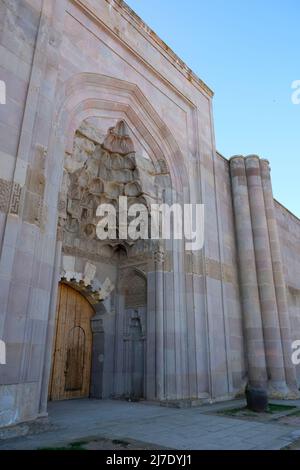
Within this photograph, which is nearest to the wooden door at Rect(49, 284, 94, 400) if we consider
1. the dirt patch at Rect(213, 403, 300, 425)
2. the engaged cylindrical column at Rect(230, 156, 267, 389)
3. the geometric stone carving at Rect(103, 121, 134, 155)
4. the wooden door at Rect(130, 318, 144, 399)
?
the wooden door at Rect(130, 318, 144, 399)

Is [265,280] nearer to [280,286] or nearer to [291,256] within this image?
[280,286]

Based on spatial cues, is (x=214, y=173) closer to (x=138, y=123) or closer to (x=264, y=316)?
(x=138, y=123)

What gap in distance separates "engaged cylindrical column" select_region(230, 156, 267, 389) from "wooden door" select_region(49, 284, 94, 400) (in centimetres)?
435

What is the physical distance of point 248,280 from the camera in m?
10.2

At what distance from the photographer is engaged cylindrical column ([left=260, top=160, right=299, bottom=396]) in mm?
9508

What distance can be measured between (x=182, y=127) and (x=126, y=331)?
5761 millimetres

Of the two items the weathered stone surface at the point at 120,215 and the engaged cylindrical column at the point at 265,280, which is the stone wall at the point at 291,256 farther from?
the engaged cylindrical column at the point at 265,280

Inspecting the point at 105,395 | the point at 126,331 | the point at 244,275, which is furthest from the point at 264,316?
the point at 105,395

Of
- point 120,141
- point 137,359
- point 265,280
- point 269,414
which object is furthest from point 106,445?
point 265,280

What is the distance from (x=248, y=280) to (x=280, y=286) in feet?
3.32

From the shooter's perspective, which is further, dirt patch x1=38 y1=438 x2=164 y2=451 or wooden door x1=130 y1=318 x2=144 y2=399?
wooden door x1=130 y1=318 x2=144 y2=399

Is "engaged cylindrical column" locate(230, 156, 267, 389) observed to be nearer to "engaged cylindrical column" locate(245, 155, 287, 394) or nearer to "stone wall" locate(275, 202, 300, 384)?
"engaged cylindrical column" locate(245, 155, 287, 394)

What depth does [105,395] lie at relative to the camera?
7863 mm

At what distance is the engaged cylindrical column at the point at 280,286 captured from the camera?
9.51m
